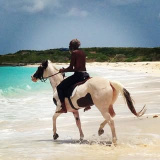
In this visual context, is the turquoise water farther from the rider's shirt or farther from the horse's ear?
the rider's shirt

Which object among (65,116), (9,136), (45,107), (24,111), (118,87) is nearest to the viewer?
(118,87)

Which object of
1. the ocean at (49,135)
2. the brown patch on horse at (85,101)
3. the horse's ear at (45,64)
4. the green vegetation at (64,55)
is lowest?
the green vegetation at (64,55)

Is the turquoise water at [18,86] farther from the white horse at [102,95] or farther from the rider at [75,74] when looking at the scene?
the white horse at [102,95]

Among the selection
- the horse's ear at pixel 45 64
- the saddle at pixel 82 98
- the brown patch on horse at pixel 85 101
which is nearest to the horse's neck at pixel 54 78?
the horse's ear at pixel 45 64

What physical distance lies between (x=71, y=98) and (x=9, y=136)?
224 cm

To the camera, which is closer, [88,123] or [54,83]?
[54,83]

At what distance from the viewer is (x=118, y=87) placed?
346 inches

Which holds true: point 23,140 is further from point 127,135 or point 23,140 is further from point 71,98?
point 127,135

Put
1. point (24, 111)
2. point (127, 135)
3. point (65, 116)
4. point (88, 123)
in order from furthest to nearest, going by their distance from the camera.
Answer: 1. point (24, 111)
2. point (65, 116)
3. point (88, 123)
4. point (127, 135)

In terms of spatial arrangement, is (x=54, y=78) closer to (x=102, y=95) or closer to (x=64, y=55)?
(x=102, y=95)

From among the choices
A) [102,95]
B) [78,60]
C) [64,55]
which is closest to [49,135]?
[78,60]

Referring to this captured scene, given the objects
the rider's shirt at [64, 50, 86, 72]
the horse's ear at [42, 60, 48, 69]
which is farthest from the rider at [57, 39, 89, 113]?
the horse's ear at [42, 60, 48, 69]

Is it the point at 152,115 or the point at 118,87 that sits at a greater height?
the point at 118,87

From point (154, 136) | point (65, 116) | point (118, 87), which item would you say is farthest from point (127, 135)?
point (65, 116)
